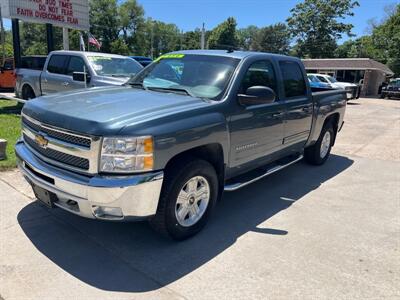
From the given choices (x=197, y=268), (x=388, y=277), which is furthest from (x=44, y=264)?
(x=388, y=277)

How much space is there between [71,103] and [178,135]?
1199mm

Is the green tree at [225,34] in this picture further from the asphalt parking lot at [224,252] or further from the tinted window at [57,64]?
the asphalt parking lot at [224,252]

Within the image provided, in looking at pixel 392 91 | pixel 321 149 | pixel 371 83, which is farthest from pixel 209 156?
pixel 371 83

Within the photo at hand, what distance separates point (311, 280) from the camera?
3.24 meters

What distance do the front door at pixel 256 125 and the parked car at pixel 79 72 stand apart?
4091 mm

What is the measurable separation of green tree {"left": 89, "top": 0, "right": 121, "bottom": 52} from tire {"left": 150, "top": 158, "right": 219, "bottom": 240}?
67.8 m

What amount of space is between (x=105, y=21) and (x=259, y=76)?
70491mm

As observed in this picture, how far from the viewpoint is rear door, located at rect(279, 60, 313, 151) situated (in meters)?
5.29

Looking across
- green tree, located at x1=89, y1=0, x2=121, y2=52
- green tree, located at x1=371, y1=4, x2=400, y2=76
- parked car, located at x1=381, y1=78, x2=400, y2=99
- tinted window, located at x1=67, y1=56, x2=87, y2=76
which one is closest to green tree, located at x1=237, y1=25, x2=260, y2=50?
green tree, located at x1=89, y1=0, x2=121, y2=52

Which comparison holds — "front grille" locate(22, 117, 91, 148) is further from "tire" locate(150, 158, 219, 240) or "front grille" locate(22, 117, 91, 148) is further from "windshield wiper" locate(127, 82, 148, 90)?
"windshield wiper" locate(127, 82, 148, 90)

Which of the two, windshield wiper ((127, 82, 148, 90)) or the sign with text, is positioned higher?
the sign with text

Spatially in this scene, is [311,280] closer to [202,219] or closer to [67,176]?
[202,219]

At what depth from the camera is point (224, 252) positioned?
12.0ft

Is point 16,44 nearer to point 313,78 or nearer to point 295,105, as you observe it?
point 295,105
